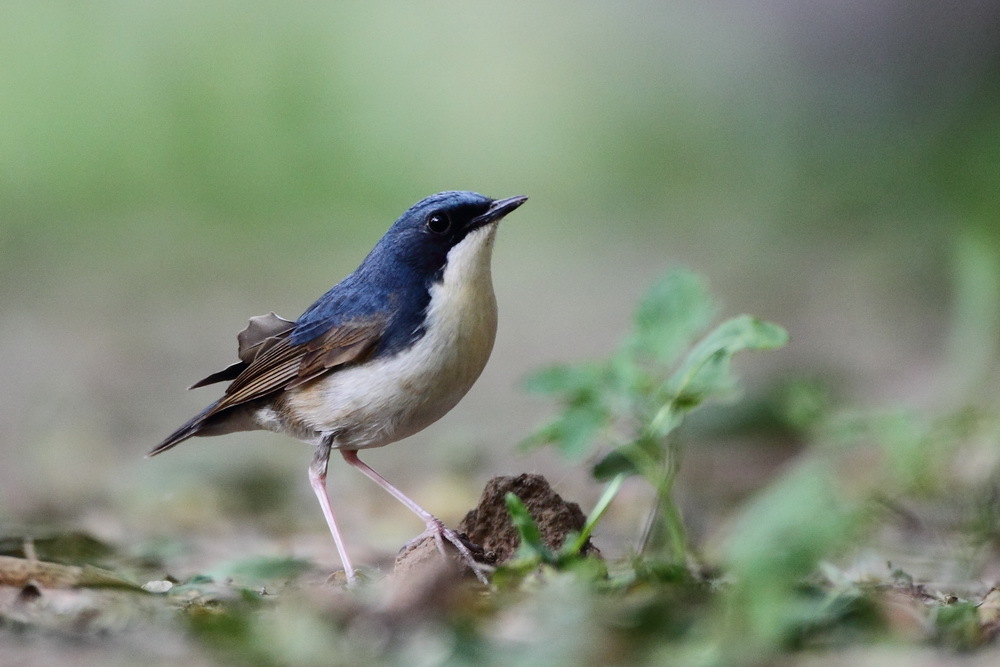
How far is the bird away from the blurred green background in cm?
127

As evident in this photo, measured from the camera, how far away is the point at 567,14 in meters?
20.3

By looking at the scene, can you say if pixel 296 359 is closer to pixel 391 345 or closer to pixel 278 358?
pixel 278 358

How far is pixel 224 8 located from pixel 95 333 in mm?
6934

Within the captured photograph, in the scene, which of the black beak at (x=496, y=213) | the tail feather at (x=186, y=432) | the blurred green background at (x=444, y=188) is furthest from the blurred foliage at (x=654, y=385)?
the blurred green background at (x=444, y=188)

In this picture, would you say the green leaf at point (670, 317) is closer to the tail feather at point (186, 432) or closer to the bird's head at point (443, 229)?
the bird's head at point (443, 229)

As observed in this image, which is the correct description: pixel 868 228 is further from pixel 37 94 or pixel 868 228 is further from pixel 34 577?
pixel 34 577

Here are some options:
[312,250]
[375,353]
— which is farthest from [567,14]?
[375,353]

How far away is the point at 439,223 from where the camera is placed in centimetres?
474

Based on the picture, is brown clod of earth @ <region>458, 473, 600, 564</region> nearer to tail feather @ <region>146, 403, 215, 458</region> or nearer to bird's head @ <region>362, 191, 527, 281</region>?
bird's head @ <region>362, 191, 527, 281</region>

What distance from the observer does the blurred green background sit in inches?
311

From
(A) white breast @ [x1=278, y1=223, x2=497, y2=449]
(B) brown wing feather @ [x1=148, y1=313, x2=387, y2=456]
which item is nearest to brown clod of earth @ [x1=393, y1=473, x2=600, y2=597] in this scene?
(A) white breast @ [x1=278, y1=223, x2=497, y2=449]

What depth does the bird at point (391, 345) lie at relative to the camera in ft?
14.6

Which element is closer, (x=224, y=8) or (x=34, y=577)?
(x=34, y=577)

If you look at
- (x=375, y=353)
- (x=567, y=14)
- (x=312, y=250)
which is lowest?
(x=375, y=353)
